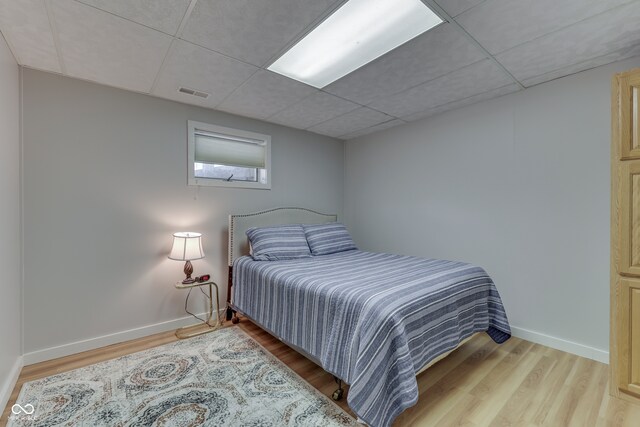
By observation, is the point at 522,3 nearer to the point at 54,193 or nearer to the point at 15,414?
the point at 54,193

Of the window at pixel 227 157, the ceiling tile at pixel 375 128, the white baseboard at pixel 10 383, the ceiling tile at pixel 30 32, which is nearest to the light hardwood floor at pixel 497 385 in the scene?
the white baseboard at pixel 10 383

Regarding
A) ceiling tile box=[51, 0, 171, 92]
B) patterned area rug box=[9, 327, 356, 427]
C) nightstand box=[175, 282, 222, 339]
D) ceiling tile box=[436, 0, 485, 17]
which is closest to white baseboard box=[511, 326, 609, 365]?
patterned area rug box=[9, 327, 356, 427]

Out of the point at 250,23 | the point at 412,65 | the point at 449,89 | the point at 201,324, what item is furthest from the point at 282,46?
the point at 201,324

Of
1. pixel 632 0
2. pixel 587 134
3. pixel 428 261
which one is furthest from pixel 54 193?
pixel 587 134

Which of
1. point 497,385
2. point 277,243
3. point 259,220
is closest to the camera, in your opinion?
point 497,385

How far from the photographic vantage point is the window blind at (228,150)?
3173mm

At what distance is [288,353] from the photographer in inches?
96.2

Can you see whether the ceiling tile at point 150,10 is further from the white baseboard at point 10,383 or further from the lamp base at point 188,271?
the white baseboard at point 10,383

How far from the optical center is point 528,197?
8.75ft

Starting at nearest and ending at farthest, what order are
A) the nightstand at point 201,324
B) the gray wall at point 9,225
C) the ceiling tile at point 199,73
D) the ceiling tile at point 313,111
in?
the gray wall at point 9,225
the ceiling tile at point 199,73
the nightstand at point 201,324
the ceiling tile at point 313,111

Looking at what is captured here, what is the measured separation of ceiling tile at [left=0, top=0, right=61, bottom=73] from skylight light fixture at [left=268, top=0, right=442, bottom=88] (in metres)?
1.38

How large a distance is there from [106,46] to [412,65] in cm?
219

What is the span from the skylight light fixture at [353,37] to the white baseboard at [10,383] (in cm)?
281

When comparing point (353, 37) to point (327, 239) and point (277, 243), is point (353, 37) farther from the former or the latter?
point (327, 239)
